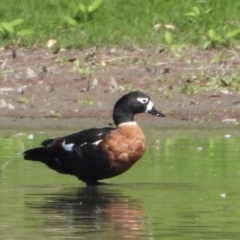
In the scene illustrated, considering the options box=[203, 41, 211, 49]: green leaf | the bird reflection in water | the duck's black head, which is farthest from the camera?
box=[203, 41, 211, 49]: green leaf

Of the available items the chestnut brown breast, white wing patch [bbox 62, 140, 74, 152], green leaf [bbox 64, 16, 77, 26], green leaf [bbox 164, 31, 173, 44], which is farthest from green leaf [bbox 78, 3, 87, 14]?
the chestnut brown breast

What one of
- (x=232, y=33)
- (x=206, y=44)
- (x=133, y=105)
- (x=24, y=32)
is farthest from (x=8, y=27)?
(x=133, y=105)

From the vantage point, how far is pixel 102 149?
966 centimetres

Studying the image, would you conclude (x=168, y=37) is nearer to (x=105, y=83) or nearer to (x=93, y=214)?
(x=105, y=83)

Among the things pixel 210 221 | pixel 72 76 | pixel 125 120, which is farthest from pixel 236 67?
pixel 210 221

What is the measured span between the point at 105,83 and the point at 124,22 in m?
2.40

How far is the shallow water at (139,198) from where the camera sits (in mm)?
7090

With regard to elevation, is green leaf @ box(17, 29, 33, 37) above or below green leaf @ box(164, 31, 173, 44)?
below

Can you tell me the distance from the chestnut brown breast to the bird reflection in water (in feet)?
0.85

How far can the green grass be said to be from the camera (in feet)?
56.2

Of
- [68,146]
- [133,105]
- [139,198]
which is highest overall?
[139,198]

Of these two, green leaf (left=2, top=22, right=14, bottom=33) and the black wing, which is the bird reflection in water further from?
green leaf (left=2, top=22, right=14, bottom=33)

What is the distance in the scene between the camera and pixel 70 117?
14.4 metres

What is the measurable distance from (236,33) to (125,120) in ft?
23.2
